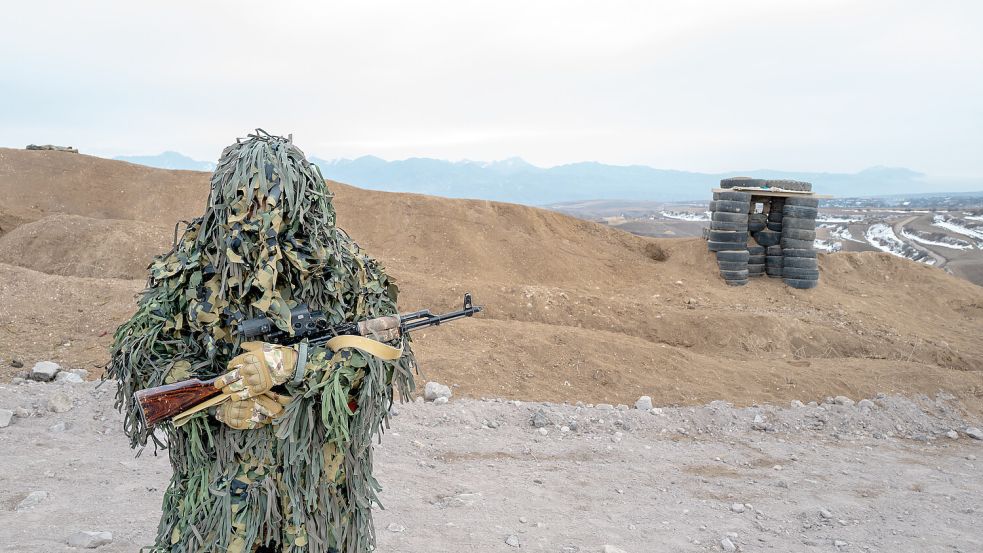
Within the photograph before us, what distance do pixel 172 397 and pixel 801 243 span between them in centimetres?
1734

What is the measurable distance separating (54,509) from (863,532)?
6817 millimetres

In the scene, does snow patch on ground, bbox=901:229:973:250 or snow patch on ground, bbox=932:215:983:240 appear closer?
snow patch on ground, bbox=901:229:973:250

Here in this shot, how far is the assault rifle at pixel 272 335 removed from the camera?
2.32 metres

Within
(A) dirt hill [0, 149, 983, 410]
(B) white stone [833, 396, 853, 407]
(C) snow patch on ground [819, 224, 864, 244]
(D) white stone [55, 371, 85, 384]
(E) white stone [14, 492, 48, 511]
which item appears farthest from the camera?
(C) snow patch on ground [819, 224, 864, 244]

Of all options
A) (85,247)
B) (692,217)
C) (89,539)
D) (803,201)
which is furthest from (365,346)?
(692,217)

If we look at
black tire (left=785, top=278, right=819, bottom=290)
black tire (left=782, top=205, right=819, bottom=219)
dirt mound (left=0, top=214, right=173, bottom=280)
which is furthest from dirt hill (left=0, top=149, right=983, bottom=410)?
black tire (left=782, top=205, right=819, bottom=219)

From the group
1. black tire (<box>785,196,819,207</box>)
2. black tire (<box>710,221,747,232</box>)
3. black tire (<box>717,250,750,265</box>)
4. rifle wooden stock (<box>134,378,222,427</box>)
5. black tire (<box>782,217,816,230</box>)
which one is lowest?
black tire (<box>717,250,750,265</box>)

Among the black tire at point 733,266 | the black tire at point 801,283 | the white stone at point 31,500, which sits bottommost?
the white stone at point 31,500

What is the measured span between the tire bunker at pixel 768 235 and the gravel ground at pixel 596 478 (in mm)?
8439

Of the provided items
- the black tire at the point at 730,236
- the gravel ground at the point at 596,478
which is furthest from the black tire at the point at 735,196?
the gravel ground at the point at 596,478

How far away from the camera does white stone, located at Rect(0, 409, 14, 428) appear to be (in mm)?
5965

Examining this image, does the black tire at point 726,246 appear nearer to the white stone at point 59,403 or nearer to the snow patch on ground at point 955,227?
the white stone at point 59,403

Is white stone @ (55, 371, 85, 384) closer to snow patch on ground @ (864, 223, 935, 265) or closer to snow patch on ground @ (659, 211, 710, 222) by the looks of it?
snow patch on ground @ (864, 223, 935, 265)

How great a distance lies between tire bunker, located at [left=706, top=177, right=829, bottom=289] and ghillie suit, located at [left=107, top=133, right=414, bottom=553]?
15378 millimetres
